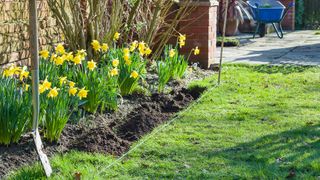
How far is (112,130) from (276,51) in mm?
7353

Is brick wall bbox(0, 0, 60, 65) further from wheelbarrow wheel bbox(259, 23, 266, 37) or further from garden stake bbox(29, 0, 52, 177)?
wheelbarrow wheel bbox(259, 23, 266, 37)

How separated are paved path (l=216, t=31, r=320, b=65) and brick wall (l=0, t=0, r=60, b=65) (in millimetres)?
3807

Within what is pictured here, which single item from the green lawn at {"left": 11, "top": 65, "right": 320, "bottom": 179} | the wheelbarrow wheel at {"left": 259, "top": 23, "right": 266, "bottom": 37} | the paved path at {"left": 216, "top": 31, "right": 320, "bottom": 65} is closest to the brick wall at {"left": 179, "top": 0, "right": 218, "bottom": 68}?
the paved path at {"left": 216, "top": 31, "right": 320, "bottom": 65}

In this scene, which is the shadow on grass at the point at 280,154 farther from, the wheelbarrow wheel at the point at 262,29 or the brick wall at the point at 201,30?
the wheelbarrow wheel at the point at 262,29

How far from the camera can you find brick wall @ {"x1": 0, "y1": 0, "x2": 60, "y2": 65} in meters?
7.26

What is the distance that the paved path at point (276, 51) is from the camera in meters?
10.9

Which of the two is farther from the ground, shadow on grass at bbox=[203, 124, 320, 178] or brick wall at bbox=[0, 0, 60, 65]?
brick wall at bbox=[0, 0, 60, 65]

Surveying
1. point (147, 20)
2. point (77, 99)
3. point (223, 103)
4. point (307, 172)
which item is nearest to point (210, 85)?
point (223, 103)

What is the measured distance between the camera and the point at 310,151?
5051 mm

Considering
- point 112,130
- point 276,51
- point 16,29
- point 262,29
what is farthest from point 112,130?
point 262,29

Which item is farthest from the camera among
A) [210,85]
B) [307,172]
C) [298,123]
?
[210,85]

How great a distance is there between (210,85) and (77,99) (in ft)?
9.32

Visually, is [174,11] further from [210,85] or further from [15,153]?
[15,153]

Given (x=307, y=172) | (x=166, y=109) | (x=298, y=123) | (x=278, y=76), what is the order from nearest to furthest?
(x=307, y=172)
(x=298, y=123)
(x=166, y=109)
(x=278, y=76)
